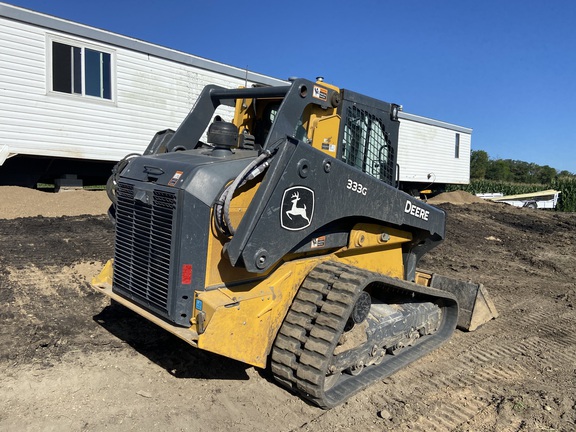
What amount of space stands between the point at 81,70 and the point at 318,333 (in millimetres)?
10765

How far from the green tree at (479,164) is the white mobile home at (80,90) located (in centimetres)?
7033

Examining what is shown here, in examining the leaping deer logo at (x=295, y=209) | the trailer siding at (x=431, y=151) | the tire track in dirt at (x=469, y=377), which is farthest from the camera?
the trailer siding at (x=431, y=151)

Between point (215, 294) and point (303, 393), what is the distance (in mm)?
1081

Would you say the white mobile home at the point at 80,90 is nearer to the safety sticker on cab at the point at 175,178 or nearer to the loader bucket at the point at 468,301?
the safety sticker on cab at the point at 175,178

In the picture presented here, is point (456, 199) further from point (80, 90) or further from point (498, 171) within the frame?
point (498, 171)

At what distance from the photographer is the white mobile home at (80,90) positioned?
35.0 feet

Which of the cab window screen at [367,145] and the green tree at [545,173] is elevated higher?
the green tree at [545,173]

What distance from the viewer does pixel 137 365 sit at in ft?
13.7

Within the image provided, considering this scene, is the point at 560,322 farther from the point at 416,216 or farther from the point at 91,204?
the point at 91,204

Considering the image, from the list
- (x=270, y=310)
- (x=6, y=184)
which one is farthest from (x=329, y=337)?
(x=6, y=184)

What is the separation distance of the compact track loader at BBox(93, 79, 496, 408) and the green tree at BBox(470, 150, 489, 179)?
7810cm

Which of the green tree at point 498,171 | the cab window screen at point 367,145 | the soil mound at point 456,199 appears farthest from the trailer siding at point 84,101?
the green tree at point 498,171

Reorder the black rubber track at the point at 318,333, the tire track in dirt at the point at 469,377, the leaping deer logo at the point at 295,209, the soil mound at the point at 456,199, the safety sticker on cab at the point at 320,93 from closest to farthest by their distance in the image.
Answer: the leaping deer logo at the point at 295,209 → the black rubber track at the point at 318,333 → the tire track in dirt at the point at 469,377 → the safety sticker on cab at the point at 320,93 → the soil mound at the point at 456,199

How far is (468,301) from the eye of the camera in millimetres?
5586
